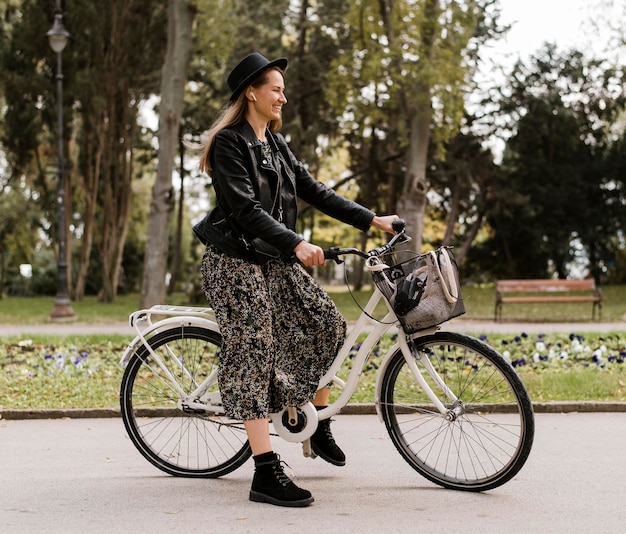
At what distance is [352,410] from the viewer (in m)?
7.26

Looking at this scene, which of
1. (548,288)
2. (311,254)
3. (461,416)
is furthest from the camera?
(548,288)

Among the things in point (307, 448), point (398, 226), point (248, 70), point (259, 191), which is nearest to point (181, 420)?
point (307, 448)

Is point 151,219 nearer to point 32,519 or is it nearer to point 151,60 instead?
point 151,60

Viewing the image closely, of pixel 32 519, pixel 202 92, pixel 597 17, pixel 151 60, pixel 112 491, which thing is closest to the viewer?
pixel 32 519

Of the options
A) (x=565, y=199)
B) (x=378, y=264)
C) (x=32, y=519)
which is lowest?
(x=32, y=519)

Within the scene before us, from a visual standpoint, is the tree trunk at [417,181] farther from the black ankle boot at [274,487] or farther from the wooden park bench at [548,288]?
the black ankle boot at [274,487]

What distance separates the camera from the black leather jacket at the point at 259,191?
14.9 ft

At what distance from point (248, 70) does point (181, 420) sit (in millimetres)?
1923

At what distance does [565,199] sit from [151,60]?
16048mm

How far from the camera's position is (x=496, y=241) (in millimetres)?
38094

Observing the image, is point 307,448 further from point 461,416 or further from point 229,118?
point 229,118

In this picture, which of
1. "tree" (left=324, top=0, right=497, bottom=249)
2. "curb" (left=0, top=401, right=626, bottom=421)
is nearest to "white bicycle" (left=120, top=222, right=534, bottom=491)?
"curb" (left=0, top=401, right=626, bottom=421)

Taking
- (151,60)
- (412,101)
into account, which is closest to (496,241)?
(151,60)

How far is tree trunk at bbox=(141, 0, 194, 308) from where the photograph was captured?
17.9 metres
